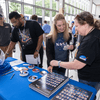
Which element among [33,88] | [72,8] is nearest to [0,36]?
[33,88]

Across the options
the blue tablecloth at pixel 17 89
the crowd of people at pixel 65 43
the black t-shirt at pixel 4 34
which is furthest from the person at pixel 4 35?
the blue tablecloth at pixel 17 89

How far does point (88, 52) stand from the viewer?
2.70 ft

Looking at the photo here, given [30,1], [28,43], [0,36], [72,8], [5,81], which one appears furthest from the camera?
[72,8]

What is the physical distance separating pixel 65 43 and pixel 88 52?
68 cm

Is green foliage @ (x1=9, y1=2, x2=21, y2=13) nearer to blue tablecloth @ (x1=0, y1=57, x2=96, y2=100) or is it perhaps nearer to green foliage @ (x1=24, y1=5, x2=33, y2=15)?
green foliage @ (x1=24, y1=5, x2=33, y2=15)

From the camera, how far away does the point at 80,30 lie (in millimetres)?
940

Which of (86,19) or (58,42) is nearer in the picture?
(86,19)

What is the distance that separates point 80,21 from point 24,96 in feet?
2.55

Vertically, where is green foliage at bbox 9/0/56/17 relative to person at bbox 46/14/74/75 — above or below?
above

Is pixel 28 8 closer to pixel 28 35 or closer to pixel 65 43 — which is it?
pixel 28 35

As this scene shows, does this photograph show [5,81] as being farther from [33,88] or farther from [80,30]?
[80,30]

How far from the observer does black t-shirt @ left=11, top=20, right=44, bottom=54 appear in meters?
1.64

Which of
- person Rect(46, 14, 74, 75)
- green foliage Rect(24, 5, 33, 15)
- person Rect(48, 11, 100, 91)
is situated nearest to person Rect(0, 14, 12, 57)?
person Rect(46, 14, 74, 75)

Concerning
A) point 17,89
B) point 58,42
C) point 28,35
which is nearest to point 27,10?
point 28,35
